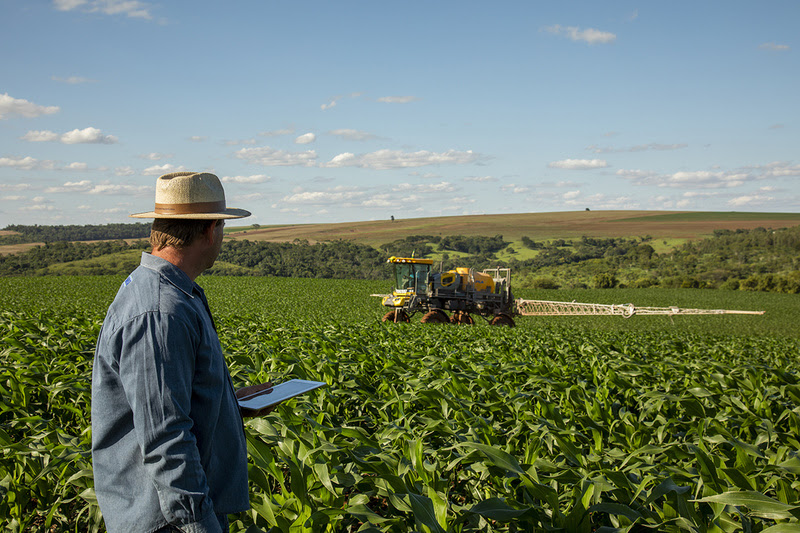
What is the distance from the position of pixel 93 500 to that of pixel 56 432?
113 cm

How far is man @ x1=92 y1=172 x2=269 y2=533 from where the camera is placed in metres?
1.56

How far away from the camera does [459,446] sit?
2965 mm

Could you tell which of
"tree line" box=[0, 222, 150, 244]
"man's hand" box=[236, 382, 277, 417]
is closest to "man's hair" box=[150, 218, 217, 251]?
"man's hand" box=[236, 382, 277, 417]

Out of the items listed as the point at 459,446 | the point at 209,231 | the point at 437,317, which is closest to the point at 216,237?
the point at 209,231

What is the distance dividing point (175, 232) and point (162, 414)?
0.66 m

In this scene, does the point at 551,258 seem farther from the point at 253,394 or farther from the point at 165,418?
the point at 165,418

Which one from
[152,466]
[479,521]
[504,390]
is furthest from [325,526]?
[504,390]

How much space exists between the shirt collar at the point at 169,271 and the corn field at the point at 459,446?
1.11 m

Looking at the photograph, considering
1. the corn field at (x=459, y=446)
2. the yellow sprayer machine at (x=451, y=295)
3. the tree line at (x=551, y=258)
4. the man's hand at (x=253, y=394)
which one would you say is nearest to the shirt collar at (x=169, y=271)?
the man's hand at (x=253, y=394)

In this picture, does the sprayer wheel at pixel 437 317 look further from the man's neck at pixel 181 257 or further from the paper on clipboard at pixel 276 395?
the man's neck at pixel 181 257

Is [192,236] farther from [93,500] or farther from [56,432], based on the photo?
[56,432]

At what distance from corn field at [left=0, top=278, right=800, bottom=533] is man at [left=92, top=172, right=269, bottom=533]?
0.65 metres

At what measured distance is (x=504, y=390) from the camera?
16.1 feet

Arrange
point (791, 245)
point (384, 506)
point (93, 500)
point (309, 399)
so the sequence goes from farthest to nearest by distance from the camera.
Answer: point (791, 245)
point (309, 399)
point (384, 506)
point (93, 500)
